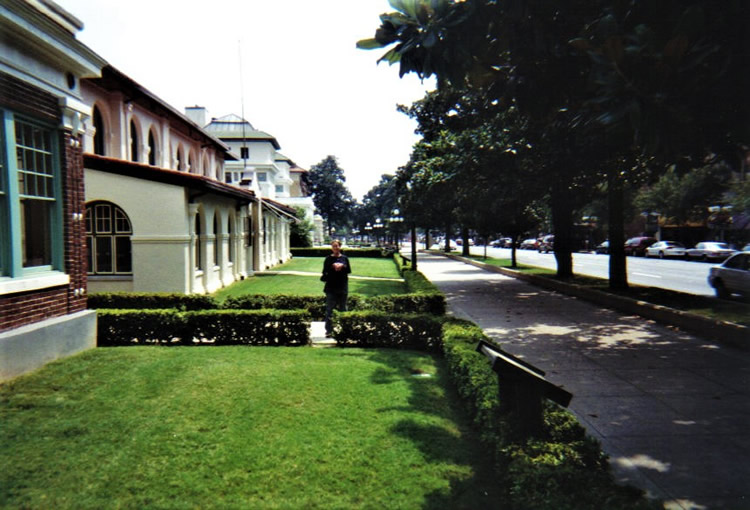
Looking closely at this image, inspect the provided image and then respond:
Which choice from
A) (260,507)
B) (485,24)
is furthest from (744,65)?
(260,507)

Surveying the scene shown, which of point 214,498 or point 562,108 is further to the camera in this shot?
point 562,108

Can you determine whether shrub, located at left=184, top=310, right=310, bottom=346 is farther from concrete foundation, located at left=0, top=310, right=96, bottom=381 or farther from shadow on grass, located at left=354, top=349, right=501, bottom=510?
shadow on grass, located at left=354, top=349, right=501, bottom=510

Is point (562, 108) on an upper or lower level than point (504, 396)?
upper

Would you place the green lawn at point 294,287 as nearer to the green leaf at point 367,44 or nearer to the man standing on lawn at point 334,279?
the man standing on lawn at point 334,279

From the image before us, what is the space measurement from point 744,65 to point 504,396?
10.9 feet

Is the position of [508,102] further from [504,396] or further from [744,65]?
[504,396]

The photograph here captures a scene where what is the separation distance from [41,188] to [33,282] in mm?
1432

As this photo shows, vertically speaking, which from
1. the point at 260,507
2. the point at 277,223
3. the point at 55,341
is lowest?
the point at 260,507

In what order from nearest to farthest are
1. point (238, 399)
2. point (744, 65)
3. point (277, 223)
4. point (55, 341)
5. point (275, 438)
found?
1. point (744, 65)
2. point (275, 438)
3. point (238, 399)
4. point (55, 341)
5. point (277, 223)

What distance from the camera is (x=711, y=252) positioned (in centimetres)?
3522

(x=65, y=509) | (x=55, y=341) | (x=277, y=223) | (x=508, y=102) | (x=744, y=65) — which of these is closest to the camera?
(x=65, y=509)

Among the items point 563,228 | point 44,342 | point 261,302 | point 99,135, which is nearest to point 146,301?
point 261,302

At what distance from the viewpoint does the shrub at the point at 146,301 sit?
11.2m

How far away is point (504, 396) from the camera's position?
4133 mm
